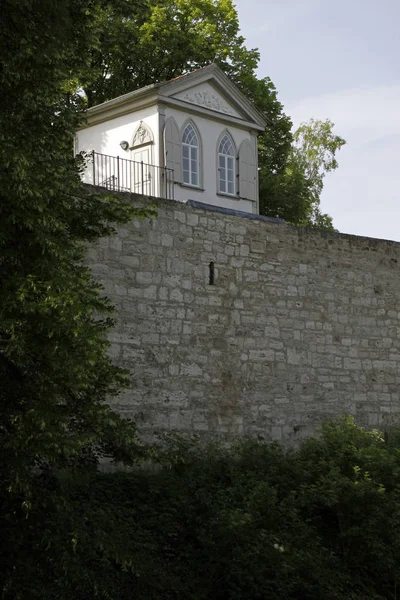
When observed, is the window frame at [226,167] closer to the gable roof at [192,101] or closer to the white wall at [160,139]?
the white wall at [160,139]

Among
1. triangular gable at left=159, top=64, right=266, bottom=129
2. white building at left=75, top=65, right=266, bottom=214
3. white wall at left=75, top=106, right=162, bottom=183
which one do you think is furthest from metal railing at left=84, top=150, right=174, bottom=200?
triangular gable at left=159, top=64, right=266, bottom=129

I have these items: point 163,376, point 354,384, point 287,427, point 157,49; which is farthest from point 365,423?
point 157,49

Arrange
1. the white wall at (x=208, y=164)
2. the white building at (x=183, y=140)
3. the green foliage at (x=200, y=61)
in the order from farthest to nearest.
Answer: the green foliage at (x=200, y=61)
the white wall at (x=208, y=164)
the white building at (x=183, y=140)

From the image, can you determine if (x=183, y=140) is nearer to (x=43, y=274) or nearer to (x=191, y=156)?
(x=191, y=156)

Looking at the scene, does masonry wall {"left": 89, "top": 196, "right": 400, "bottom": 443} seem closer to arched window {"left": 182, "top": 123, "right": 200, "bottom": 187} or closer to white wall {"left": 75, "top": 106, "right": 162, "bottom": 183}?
arched window {"left": 182, "top": 123, "right": 200, "bottom": 187}

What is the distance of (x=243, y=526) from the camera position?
1005 cm

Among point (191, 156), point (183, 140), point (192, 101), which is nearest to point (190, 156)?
point (191, 156)

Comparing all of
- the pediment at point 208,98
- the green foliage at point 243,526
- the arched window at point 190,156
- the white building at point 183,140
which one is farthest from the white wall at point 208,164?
the green foliage at point 243,526

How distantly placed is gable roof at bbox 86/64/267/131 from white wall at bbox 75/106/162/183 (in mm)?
139

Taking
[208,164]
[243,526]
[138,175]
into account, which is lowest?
[243,526]

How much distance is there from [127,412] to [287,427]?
9.48ft

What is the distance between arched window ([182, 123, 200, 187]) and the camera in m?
22.0

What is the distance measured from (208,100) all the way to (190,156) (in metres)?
1.58

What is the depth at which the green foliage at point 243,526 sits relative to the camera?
9.16m
